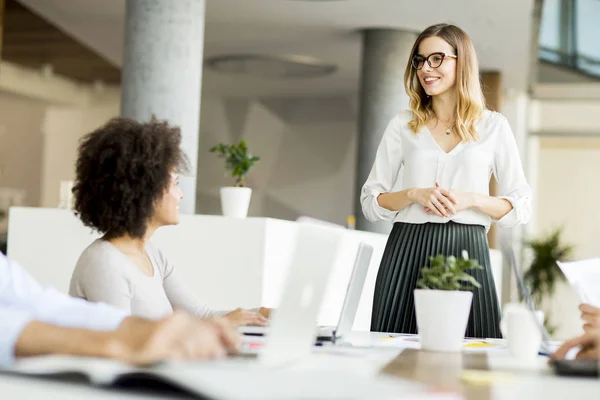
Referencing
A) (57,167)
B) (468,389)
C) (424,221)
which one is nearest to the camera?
(468,389)

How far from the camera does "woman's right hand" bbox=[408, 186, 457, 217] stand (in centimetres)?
248

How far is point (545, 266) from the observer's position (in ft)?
37.3

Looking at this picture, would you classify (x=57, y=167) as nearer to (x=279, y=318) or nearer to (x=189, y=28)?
(x=189, y=28)

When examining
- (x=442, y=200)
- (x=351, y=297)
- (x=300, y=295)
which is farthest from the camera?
(x=442, y=200)

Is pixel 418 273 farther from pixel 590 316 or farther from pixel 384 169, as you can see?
pixel 590 316

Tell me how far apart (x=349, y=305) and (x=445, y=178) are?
914 mm

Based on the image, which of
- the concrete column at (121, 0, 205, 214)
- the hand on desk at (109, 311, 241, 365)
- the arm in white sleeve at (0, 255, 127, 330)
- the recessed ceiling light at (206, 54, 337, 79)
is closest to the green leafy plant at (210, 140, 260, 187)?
the concrete column at (121, 0, 205, 214)

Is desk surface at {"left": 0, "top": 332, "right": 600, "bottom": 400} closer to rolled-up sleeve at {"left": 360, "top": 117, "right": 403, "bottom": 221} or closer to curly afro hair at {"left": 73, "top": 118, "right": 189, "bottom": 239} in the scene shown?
curly afro hair at {"left": 73, "top": 118, "right": 189, "bottom": 239}

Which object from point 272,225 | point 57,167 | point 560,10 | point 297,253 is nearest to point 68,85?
point 57,167

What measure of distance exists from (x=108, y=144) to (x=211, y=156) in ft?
41.1

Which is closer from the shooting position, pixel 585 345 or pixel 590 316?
pixel 585 345

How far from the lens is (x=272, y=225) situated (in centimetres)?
499

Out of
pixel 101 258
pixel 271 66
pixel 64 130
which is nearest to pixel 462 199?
pixel 101 258

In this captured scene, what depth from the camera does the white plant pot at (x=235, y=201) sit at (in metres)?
5.09
